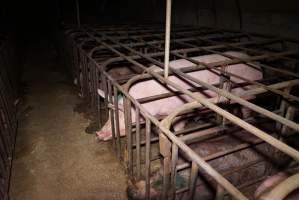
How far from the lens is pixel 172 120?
6.39 feet

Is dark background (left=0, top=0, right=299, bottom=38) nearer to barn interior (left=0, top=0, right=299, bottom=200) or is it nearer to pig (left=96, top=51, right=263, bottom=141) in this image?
barn interior (left=0, top=0, right=299, bottom=200)

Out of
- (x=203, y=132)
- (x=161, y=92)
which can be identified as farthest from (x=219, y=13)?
(x=203, y=132)

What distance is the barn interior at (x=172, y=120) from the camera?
200 centimetres

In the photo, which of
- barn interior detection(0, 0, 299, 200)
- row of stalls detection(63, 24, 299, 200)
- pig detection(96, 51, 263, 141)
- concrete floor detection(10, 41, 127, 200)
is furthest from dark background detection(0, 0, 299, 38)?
concrete floor detection(10, 41, 127, 200)

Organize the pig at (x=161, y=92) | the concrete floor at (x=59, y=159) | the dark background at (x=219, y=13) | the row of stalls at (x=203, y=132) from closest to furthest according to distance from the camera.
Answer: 1. the row of stalls at (x=203, y=132)
2. the concrete floor at (x=59, y=159)
3. the pig at (x=161, y=92)
4. the dark background at (x=219, y=13)

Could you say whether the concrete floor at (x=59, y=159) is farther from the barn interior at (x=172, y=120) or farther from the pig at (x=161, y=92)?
the pig at (x=161, y=92)

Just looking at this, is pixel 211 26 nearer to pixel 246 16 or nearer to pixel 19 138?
pixel 246 16

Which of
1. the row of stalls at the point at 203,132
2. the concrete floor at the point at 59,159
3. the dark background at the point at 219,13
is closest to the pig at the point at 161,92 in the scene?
the row of stalls at the point at 203,132

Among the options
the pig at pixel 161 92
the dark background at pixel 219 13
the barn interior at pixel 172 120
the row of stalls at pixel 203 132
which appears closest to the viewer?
the row of stalls at pixel 203 132

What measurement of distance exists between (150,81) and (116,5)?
10.6 metres

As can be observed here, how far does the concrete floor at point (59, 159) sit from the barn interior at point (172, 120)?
2cm

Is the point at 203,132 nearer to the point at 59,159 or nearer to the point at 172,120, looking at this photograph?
the point at 172,120

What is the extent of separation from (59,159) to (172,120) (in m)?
2.27

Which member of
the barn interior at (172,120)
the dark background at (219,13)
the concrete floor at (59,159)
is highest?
the dark background at (219,13)
